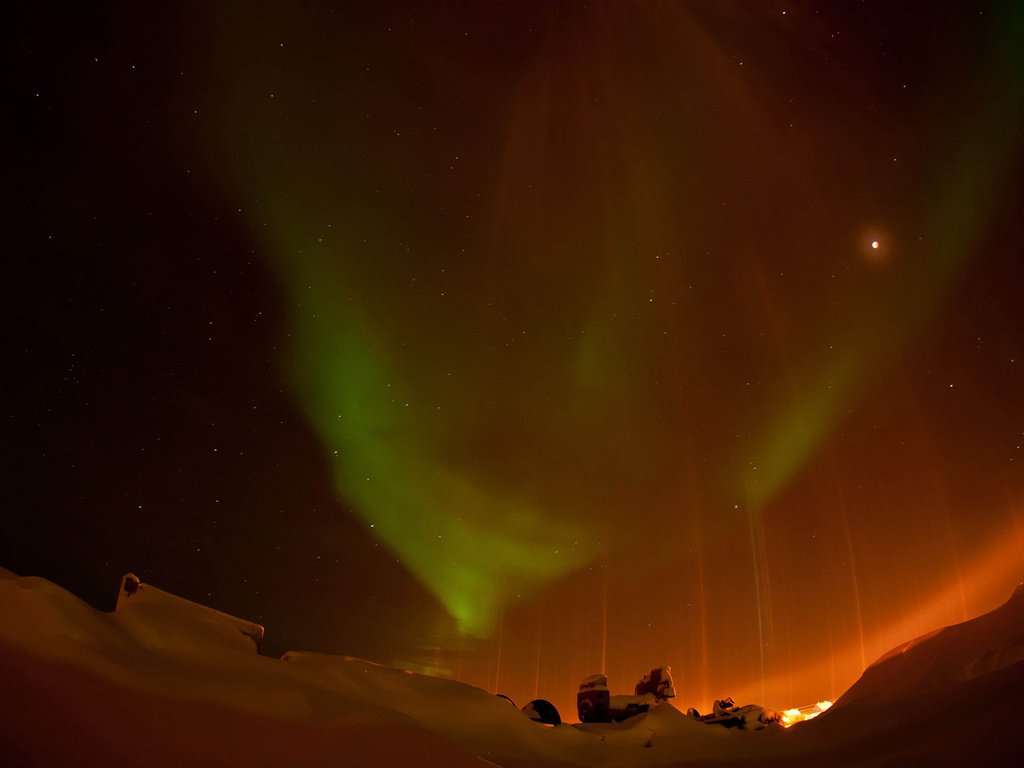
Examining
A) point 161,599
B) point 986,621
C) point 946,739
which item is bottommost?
point 946,739

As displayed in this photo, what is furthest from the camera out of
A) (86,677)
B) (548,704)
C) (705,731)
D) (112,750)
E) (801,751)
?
Answer: (548,704)

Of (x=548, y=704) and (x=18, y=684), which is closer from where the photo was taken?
(x=18, y=684)

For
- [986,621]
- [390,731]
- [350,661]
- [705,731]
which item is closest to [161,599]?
[350,661]

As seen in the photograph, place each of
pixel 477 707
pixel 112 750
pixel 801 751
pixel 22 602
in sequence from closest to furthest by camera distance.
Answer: pixel 112 750 < pixel 22 602 < pixel 801 751 < pixel 477 707

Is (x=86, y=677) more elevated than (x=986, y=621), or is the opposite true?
(x=986, y=621)

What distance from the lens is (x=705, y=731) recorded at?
31.9 ft

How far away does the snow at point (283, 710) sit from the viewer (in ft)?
12.8

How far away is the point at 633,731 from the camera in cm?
1030

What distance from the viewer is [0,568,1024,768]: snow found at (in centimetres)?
390

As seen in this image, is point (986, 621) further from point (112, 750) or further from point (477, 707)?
point (112, 750)

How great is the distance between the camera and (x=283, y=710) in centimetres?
472

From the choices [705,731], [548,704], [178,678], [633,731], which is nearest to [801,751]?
[705,731]

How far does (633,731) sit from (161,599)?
8237mm

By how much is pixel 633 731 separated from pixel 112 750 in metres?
9.05
